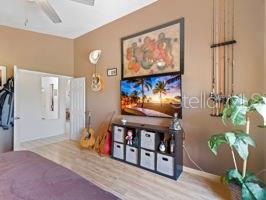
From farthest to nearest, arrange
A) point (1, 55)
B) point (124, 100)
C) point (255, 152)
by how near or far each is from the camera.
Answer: point (1, 55)
point (124, 100)
point (255, 152)

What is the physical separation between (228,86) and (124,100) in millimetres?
1916

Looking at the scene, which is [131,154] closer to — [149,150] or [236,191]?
A: [149,150]

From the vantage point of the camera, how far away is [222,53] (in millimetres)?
2574

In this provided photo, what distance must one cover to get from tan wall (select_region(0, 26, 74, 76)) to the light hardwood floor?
2397 mm

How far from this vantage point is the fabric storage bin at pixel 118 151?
3.38 meters

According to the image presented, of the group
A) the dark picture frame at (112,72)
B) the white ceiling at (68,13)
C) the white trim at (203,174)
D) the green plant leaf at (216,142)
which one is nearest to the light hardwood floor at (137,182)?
the white trim at (203,174)

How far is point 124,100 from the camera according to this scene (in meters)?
3.74

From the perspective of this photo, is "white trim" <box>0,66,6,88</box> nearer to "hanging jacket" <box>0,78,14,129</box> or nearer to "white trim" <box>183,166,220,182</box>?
"hanging jacket" <box>0,78,14,129</box>

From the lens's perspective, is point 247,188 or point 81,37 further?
point 81,37

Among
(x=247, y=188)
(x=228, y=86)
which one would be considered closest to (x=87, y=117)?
(x=228, y=86)


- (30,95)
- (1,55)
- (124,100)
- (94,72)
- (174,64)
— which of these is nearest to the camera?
(174,64)

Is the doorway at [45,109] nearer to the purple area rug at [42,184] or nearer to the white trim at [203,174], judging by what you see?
the white trim at [203,174]

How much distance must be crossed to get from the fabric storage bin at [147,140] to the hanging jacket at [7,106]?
2753 millimetres

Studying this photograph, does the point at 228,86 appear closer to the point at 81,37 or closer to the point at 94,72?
the point at 94,72
